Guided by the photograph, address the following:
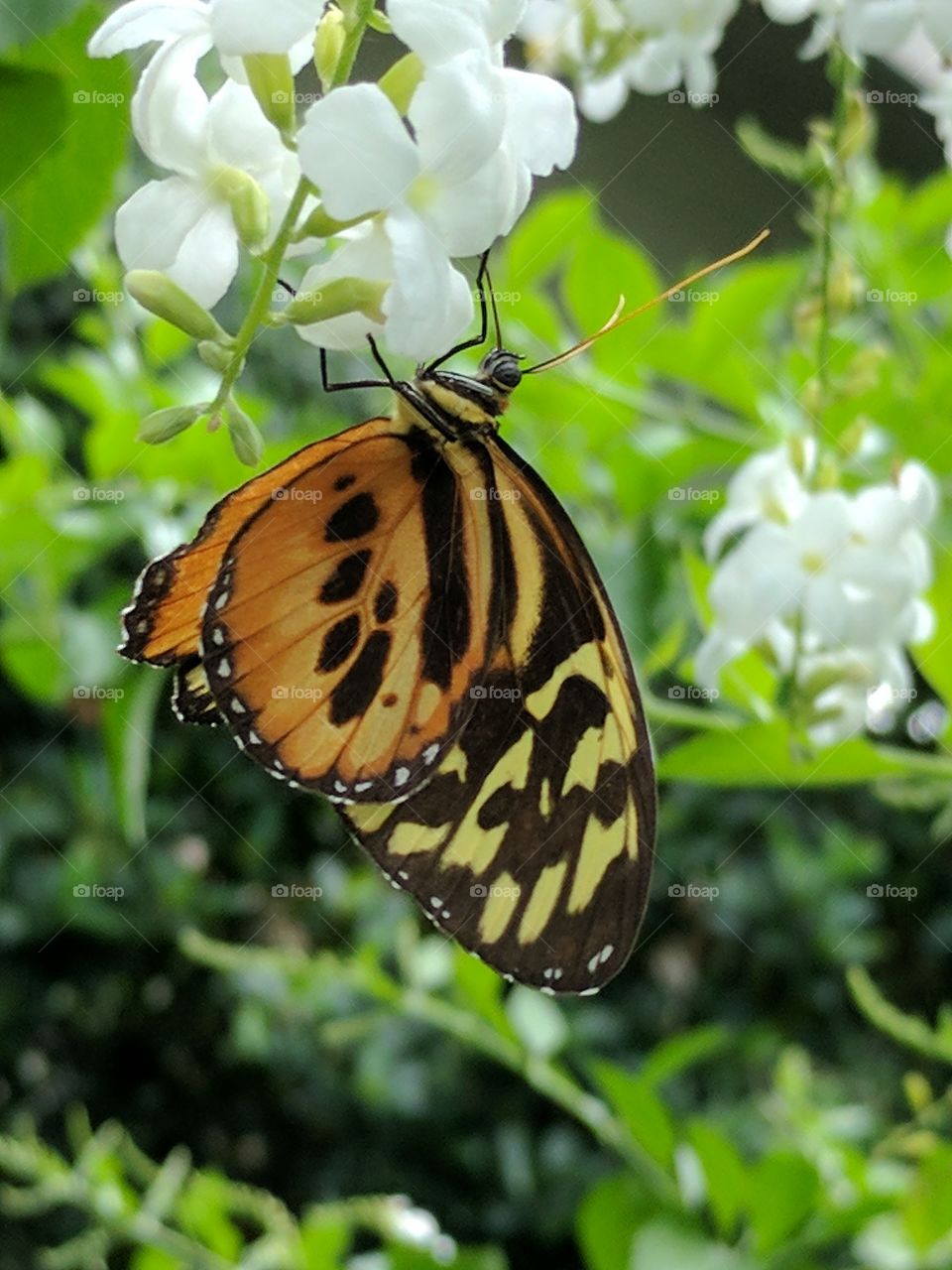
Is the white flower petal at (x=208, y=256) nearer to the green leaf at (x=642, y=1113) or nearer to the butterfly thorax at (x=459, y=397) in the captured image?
the butterfly thorax at (x=459, y=397)

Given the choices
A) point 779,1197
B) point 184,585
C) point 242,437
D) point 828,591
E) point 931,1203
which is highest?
point 242,437

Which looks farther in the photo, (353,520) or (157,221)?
(353,520)

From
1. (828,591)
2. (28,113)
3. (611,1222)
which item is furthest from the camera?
(611,1222)

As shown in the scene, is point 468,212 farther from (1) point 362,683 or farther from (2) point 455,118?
(1) point 362,683

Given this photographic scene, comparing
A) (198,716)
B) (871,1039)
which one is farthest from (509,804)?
(871,1039)

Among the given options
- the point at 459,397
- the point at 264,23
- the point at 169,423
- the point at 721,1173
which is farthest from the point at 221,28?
the point at 721,1173

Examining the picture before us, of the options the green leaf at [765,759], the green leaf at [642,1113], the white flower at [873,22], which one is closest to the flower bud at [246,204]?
the white flower at [873,22]

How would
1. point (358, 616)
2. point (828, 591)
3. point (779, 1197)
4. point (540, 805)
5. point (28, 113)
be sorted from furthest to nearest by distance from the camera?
point (779, 1197) < point (828, 591) < point (540, 805) < point (358, 616) < point (28, 113)

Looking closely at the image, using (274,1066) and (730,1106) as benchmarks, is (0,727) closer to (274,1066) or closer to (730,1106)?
(274,1066)
